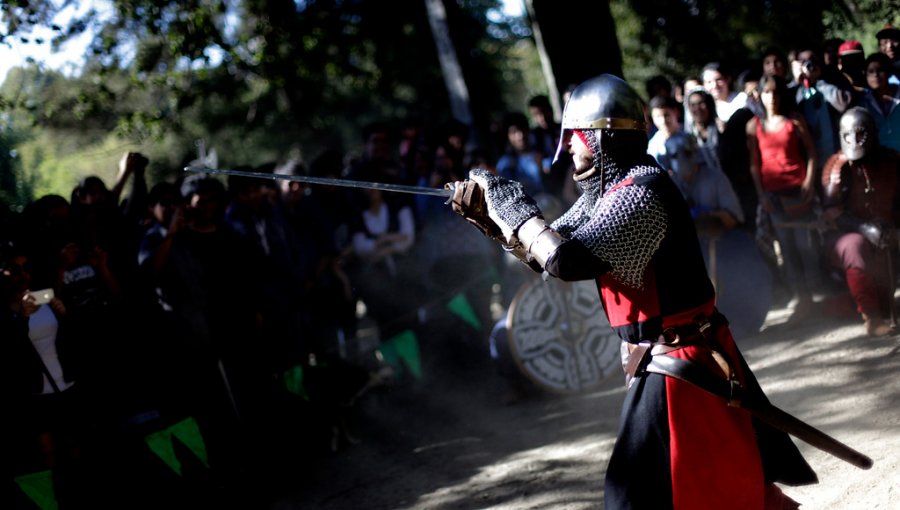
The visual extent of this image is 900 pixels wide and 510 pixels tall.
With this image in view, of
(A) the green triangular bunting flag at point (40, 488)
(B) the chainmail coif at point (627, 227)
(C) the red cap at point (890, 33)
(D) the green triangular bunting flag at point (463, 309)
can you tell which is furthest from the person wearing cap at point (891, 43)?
(A) the green triangular bunting flag at point (40, 488)

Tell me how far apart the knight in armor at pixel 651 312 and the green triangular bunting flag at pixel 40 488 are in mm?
3087

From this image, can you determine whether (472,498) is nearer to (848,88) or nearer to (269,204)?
(269,204)

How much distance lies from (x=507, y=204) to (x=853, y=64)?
16.3 feet

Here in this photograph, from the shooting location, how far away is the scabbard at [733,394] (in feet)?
10.7

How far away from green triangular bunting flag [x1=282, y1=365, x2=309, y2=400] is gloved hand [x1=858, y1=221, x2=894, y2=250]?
12.4 feet

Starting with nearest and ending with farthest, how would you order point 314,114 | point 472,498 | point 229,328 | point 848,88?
point 472,498 → point 229,328 → point 848,88 → point 314,114

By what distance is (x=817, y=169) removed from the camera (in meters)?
7.08

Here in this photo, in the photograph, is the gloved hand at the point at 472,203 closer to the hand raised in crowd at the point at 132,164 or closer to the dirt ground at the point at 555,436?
the dirt ground at the point at 555,436

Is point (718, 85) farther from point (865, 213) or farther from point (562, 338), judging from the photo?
point (562, 338)

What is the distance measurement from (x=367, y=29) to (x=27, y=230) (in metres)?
13.7

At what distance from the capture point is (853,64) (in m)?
7.36

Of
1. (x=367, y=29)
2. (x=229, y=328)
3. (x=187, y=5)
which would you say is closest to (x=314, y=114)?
(x=367, y=29)

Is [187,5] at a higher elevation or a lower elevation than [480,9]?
lower

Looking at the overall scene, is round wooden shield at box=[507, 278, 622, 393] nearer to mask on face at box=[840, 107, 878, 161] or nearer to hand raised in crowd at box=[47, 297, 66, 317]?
mask on face at box=[840, 107, 878, 161]
